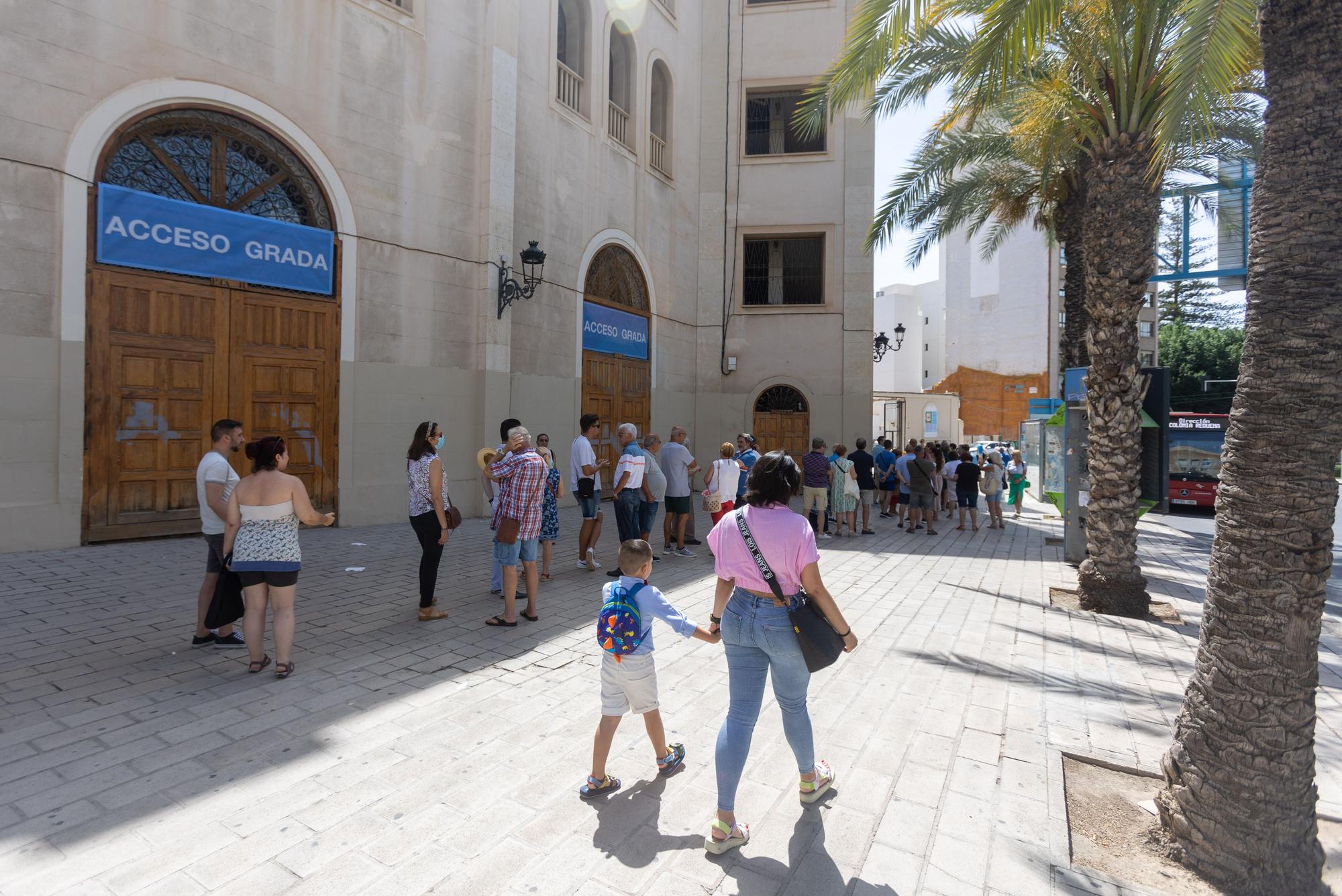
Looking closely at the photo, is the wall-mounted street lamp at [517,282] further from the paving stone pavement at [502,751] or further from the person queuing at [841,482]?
the paving stone pavement at [502,751]

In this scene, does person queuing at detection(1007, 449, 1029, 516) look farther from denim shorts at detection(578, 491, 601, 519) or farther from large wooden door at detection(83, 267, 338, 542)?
large wooden door at detection(83, 267, 338, 542)

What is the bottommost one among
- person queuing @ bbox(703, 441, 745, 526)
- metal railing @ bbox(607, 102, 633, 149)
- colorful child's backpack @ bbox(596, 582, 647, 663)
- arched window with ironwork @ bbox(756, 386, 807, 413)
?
colorful child's backpack @ bbox(596, 582, 647, 663)

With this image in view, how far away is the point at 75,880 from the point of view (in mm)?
2676

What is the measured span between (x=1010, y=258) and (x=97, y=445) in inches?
1900

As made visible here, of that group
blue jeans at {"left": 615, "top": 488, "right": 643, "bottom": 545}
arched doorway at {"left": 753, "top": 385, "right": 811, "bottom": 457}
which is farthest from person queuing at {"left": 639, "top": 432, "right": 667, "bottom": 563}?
arched doorway at {"left": 753, "top": 385, "right": 811, "bottom": 457}

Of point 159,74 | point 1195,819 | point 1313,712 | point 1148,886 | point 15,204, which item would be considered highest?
point 159,74

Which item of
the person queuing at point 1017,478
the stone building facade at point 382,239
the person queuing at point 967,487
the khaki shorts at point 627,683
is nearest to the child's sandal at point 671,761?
the khaki shorts at point 627,683

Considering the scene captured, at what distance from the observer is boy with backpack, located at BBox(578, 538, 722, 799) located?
3.33 m

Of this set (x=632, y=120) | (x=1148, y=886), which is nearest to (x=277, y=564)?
(x=1148, y=886)

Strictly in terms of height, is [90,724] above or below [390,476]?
below

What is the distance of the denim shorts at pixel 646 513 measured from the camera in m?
8.90

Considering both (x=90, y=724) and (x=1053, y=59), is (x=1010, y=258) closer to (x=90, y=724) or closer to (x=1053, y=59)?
(x=1053, y=59)

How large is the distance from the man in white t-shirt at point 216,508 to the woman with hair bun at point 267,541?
0.49 m

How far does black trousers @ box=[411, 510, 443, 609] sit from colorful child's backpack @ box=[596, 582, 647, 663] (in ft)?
10.6
